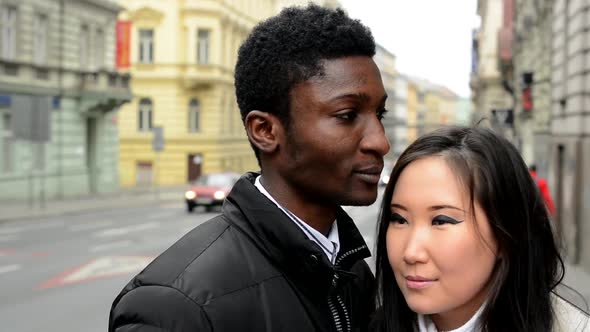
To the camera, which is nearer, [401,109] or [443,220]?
[443,220]

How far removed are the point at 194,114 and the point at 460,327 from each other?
151 ft

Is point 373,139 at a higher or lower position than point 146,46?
lower

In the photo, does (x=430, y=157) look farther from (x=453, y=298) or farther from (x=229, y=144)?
(x=229, y=144)

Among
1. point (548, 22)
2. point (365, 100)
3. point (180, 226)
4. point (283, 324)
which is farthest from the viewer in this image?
point (180, 226)

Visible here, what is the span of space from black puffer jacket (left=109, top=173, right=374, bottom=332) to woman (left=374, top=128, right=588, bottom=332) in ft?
0.76

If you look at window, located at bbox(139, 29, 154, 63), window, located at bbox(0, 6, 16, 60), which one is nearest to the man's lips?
window, located at bbox(0, 6, 16, 60)

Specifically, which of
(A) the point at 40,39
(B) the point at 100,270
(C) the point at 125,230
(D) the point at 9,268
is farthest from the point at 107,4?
(B) the point at 100,270

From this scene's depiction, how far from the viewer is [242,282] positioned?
207 cm

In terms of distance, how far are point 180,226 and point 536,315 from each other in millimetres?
19935

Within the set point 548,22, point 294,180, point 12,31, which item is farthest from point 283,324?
point 12,31

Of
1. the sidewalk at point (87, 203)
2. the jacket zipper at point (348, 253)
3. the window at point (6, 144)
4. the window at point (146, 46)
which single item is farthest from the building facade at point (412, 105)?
the jacket zipper at point (348, 253)

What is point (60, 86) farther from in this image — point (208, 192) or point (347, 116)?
point (347, 116)

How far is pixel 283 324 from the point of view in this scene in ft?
6.84

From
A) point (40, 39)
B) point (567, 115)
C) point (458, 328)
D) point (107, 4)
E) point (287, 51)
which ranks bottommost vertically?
point (458, 328)
